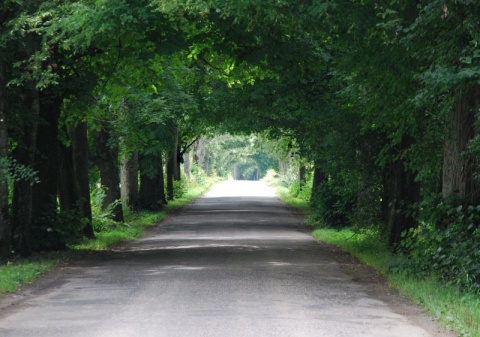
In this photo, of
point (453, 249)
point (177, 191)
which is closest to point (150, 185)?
point (177, 191)

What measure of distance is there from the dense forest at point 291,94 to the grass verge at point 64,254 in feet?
1.98

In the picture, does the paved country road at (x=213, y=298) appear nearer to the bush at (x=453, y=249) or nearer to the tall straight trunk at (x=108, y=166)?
the bush at (x=453, y=249)

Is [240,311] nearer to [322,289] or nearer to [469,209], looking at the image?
[322,289]

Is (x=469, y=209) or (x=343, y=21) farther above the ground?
(x=343, y=21)

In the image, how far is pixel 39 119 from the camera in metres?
20.1

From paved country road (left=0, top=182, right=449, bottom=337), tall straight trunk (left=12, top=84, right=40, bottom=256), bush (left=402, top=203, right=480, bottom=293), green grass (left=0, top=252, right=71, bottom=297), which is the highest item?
tall straight trunk (left=12, top=84, right=40, bottom=256)

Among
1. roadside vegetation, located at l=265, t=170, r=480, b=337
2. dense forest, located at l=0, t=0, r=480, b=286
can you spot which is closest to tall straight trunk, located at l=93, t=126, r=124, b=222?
dense forest, located at l=0, t=0, r=480, b=286

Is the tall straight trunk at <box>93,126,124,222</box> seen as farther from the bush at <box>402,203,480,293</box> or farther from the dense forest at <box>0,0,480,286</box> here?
the bush at <box>402,203,480,293</box>

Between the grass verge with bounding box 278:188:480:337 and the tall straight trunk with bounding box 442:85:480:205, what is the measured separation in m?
1.68

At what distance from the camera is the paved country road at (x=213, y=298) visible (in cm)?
1095

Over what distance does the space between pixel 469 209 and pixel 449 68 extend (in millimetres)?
2921

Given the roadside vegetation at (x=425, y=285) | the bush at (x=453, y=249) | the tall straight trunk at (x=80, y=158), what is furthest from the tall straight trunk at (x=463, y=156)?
the tall straight trunk at (x=80, y=158)

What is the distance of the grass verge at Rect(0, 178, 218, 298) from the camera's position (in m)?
15.8

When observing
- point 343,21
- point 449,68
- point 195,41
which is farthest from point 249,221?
point 449,68
